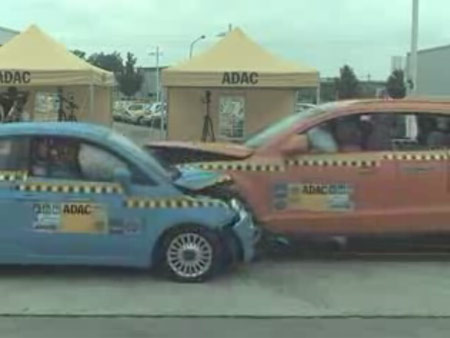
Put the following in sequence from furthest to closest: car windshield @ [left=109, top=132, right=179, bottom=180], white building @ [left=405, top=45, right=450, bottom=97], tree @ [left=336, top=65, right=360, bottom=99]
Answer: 1. tree @ [left=336, top=65, right=360, bottom=99]
2. white building @ [left=405, top=45, right=450, bottom=97]
3. car windshield @ [left=109, top=132, right=179, bottom=180]

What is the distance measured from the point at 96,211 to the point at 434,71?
167ft

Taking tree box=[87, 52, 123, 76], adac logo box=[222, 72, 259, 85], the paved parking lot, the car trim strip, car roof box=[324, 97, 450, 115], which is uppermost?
tree box=[87, 52, 123, 76]

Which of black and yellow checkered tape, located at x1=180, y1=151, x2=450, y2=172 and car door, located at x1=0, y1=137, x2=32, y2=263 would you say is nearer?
car door, located at x1=0, y1=137, x2=32, y2=263

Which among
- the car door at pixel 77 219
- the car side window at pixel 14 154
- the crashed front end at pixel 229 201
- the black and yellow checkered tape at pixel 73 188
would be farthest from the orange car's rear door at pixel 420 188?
the car side window at pixel 14 154

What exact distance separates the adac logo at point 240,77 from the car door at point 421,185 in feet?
39.3

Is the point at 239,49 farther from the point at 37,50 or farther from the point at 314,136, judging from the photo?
the point at 314,136

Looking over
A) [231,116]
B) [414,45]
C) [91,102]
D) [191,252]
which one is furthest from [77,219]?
[414,45]

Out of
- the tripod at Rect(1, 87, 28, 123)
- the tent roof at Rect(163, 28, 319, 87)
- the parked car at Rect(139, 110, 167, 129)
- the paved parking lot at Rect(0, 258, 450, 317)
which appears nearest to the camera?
the paved parking lot at Rect(0, 258, 450, 317)

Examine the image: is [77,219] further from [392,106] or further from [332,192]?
[392,106]

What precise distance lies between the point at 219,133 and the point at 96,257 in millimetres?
15898

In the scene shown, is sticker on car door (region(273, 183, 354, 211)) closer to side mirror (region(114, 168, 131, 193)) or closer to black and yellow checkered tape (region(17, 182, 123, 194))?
side mirror (region(114, 168, 131, 193))

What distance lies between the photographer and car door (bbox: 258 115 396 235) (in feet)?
31.0

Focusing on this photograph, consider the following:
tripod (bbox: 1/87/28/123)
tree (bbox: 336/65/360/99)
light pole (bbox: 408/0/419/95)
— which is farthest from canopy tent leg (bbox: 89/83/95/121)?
tree (bbox: 336/65/360/99)

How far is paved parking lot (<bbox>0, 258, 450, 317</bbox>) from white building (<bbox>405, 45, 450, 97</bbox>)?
4549 cm
